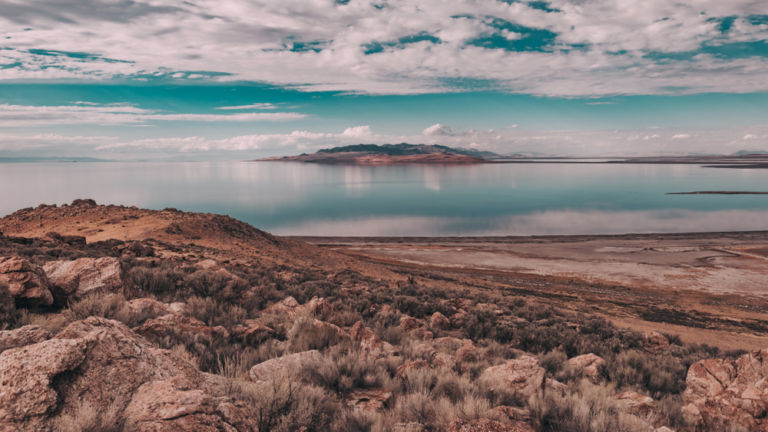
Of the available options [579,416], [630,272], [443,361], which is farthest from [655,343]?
[630,272]

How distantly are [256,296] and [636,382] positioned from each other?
25.9ft

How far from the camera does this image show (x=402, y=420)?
12.1 feet

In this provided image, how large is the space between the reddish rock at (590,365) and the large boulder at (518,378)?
5.93 ft

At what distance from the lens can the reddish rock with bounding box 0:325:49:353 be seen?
3154mm

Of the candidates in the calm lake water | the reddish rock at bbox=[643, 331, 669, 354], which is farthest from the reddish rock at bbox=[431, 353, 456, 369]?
the calm lake water

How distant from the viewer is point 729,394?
4.81 m

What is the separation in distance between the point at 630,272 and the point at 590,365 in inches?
987

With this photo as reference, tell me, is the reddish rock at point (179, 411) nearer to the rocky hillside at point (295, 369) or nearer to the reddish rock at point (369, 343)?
A: the rocky hillside at point (295, 369)

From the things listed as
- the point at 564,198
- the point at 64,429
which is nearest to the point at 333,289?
the point at 64,429

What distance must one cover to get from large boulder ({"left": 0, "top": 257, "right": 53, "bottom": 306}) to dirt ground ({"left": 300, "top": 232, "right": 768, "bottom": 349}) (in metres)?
17.1

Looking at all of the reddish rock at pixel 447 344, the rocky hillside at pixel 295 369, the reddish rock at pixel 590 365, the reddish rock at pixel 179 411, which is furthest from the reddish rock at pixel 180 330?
the reddish rock at pixel 590 365

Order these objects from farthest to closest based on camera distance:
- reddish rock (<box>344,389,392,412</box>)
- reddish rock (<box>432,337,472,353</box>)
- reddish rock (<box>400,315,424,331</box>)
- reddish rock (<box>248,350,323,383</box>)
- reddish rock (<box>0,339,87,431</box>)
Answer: reddish rock (<box>400,315,424,331</box>)
reddish rock (<box>432,337,472,353</box>)
reddish rock (<box>248,350,323,383</box>)
reddish rock (<box>344,389,392,412</box>)
reddish rock (<box>0,339,87,431</box>)

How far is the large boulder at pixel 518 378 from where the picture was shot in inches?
185

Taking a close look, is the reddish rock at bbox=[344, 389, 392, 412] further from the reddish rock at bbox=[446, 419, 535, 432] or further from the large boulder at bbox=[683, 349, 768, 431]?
the large boulder at bbox=[683, 349, 768, 431]
